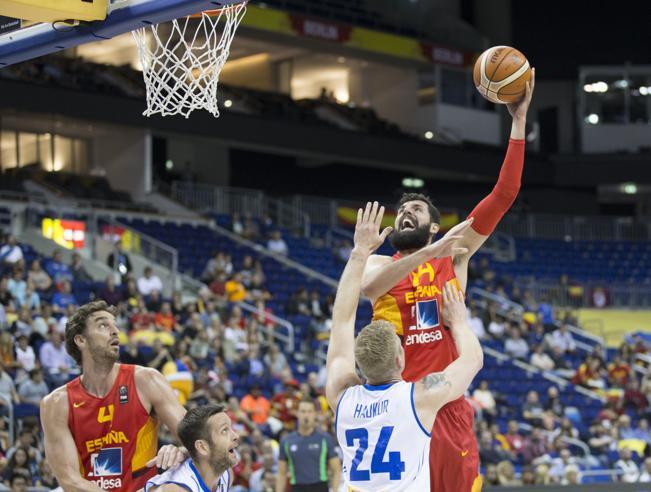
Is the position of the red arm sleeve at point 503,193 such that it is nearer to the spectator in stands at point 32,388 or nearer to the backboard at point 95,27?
the backboard at point 95,27

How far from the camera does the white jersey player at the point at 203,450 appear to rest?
4.95 metres

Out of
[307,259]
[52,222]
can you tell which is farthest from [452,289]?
[307,259]

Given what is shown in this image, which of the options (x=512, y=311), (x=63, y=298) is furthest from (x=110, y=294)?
(x=512, y=311)

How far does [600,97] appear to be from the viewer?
34156 millimetres

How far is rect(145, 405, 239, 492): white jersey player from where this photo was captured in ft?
16.2

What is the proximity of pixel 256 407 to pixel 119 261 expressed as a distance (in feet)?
17.8

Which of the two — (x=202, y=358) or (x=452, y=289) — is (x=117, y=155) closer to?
(x=202, y=358)

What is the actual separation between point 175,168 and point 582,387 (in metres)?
13.2

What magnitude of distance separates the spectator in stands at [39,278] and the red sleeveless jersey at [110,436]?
10.8 meters

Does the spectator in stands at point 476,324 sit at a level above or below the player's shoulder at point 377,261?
below

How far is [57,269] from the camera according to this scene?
17781 mm

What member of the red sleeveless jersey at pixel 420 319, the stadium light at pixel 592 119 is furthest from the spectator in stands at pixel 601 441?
the stadium light at pixel 592 119

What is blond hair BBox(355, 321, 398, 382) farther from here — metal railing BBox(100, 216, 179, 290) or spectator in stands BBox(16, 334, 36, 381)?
metal railing BBox(100, 216, 179, 290)

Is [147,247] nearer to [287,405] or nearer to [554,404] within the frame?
[287,405]
